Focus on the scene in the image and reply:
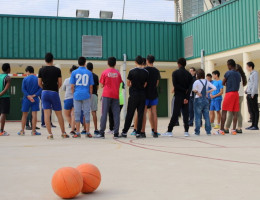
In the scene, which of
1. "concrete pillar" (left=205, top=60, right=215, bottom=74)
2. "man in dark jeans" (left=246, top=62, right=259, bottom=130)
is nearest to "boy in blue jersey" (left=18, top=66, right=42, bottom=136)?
"man in dark jeans" (left=246, top=62, right=259, bottom=130)

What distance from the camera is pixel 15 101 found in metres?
21.1

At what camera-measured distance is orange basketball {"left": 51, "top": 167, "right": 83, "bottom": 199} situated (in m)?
3.28

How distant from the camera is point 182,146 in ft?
23.2

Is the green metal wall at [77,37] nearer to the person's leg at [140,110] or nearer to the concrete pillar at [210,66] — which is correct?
the concrete pillar at [210,66]

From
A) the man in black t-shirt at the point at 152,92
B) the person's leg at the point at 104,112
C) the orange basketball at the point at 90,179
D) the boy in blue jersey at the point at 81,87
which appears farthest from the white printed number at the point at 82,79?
the orange basketball at the point at 90,179

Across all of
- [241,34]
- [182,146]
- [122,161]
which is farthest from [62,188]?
[241,34]

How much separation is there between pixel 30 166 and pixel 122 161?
111 cm

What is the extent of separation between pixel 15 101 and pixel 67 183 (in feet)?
60.8

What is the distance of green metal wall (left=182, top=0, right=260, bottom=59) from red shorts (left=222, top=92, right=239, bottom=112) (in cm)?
694

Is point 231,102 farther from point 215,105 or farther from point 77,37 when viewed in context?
point 77,37

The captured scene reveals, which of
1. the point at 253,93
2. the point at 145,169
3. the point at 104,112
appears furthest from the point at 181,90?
the point at 145,169

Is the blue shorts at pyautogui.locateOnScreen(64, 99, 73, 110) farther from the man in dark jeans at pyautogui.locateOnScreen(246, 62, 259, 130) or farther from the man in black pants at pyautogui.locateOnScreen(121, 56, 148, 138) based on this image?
the man in dark jeans at pyautogui.locateOnScreen(246, 62, 259, 130)

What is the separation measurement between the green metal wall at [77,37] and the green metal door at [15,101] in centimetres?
216

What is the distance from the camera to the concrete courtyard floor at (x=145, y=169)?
3441 mm
